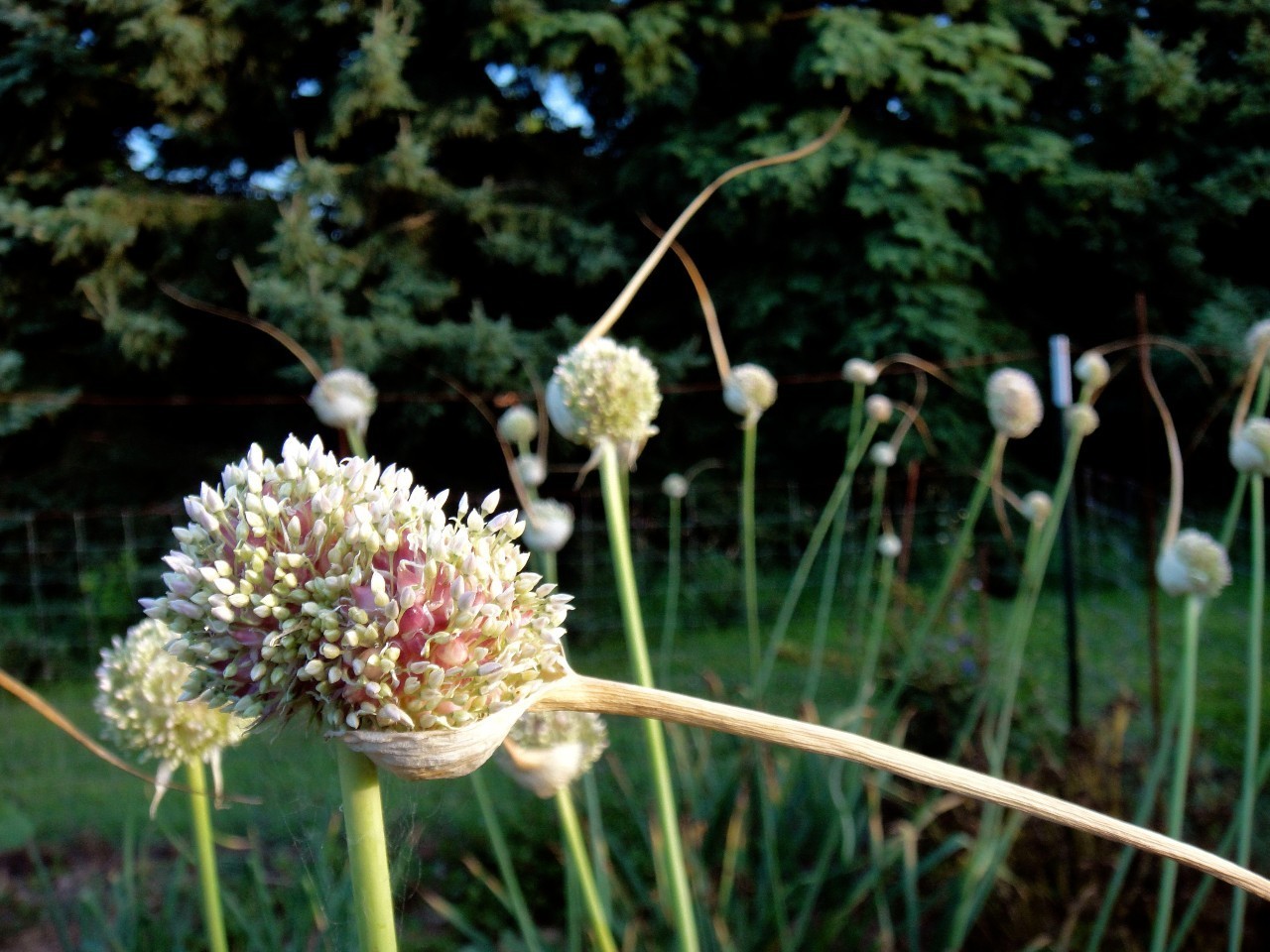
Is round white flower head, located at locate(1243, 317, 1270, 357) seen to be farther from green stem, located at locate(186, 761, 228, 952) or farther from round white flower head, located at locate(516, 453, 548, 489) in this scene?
green stem, located at locate(186, 761, 228, 952)

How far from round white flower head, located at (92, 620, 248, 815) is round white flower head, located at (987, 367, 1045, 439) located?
135cm

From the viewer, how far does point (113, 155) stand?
23.1 feet

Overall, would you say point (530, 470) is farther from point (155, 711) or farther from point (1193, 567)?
point (1193, 567)

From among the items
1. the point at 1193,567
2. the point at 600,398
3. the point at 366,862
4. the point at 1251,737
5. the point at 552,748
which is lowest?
the point at 1251,737

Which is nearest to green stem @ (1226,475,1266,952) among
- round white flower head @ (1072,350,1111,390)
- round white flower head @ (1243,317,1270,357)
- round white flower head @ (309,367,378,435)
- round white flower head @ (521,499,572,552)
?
round white flower head @ (1243,317,1270,357)

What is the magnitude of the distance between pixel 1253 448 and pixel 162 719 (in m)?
1.24

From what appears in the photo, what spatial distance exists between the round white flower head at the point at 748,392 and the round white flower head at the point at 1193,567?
1.82ft

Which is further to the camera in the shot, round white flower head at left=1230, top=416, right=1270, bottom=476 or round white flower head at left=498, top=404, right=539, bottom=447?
round white flower head at left=498, top=404, right=539, bottom=447

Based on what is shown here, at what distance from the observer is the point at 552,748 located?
30.7 inches

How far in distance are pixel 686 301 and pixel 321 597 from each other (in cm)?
689

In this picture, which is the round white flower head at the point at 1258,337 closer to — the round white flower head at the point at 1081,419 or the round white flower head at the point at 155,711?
the round white flower head at the point at 1081,419

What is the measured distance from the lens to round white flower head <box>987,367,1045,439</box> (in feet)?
5.47

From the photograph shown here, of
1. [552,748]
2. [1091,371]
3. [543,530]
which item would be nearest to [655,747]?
[552,748]

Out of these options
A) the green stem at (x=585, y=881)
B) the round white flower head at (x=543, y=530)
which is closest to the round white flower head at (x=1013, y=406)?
the round white flower head at (x=543, y=530)
